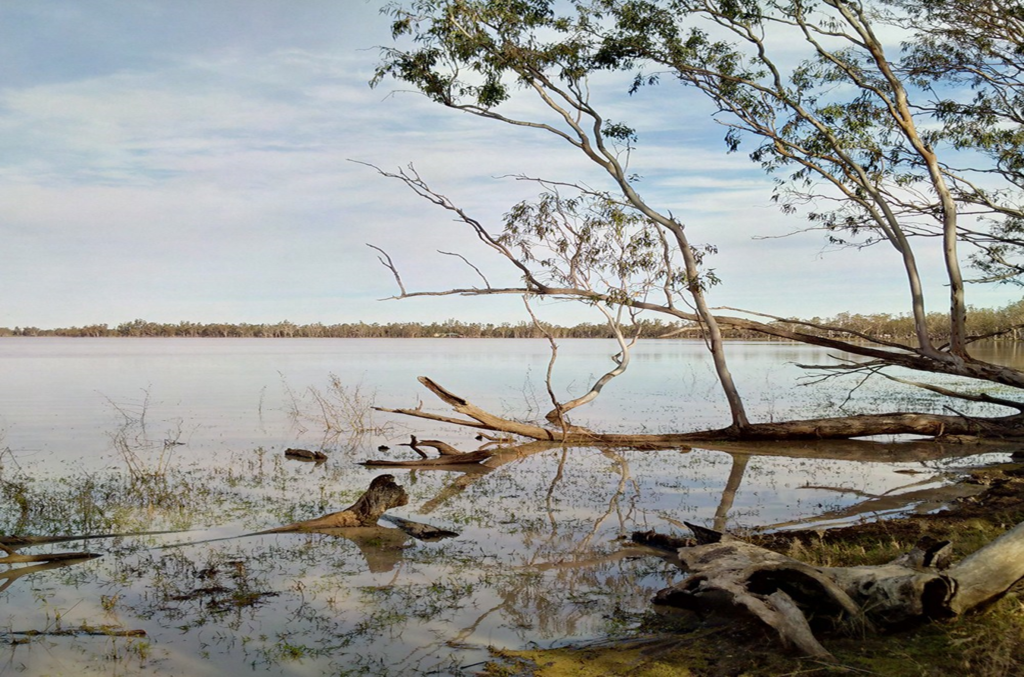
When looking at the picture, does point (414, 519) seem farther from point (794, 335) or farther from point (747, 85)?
point (747, 85)

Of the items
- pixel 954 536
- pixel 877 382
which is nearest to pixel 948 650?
pixel 954 536

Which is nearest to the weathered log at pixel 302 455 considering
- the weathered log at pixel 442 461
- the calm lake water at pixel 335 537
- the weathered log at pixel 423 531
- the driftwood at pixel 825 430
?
the calm lake water at pixel 335 537

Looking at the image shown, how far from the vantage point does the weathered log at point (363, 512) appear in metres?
7.66

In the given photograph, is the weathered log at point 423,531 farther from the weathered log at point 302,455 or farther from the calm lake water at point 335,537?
the weathered log at point 302,455

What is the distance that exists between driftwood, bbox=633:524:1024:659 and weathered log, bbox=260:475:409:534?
3.73 m

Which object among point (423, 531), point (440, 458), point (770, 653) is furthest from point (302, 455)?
point (770, 653)

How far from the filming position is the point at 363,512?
7836mm

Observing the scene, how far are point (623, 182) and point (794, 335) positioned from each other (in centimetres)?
403

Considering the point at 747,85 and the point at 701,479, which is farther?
the point at 747,85

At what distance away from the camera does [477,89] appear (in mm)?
15031

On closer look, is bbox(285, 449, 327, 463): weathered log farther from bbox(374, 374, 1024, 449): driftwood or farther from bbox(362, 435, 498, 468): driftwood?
bbox(374, 374, 1024, 449): driftwood

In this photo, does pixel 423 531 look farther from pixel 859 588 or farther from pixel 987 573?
pixel 987 573

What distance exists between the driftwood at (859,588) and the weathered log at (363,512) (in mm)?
3732

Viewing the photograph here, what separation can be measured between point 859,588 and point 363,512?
15.5 feet
